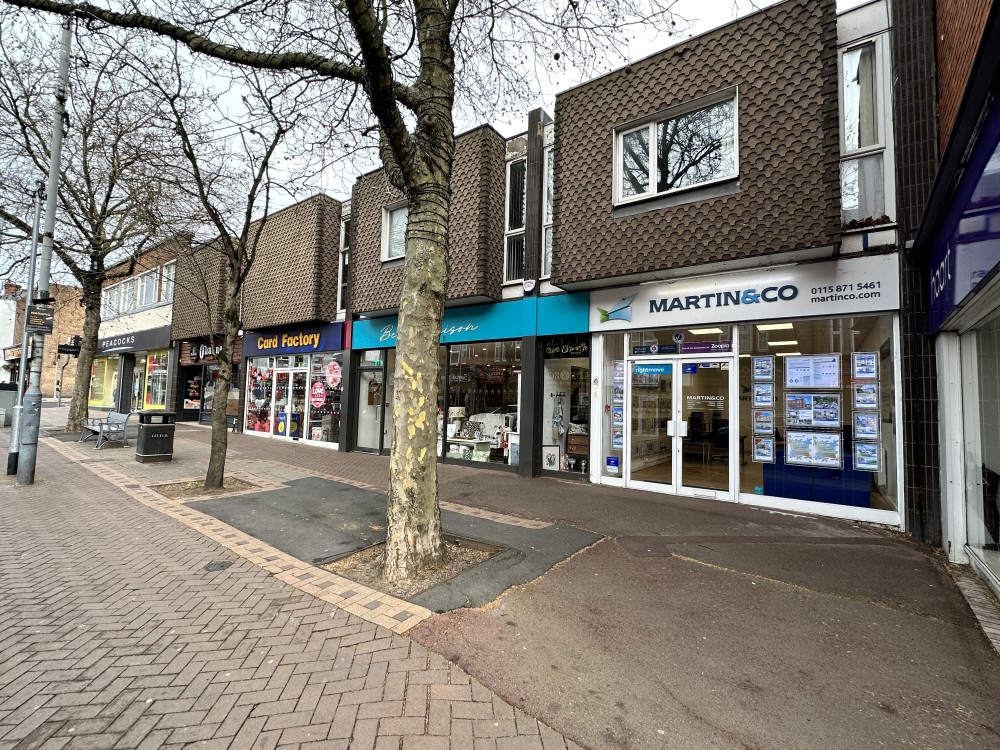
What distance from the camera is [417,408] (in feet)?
13.2

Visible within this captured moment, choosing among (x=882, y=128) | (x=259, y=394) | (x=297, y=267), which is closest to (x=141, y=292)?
(x=259, y=394)

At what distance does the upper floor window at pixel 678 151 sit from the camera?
695 centimetres

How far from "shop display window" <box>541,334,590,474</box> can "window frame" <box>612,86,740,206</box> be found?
2598 mm

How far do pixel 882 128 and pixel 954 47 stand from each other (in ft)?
5.59

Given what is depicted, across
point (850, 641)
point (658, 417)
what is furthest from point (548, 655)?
point (658, 417)

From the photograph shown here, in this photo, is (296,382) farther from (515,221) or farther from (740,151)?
(740,151)

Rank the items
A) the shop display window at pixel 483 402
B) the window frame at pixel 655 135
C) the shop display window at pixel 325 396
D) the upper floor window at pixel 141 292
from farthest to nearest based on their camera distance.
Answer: the upper floor window at pixel 141 292, the shop display window at pixel 325 396, the shop display window at pixel 483 402, the window frame at pixel 655 135

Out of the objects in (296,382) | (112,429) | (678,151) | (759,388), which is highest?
(678,151)

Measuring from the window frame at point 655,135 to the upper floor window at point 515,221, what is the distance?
234 cm

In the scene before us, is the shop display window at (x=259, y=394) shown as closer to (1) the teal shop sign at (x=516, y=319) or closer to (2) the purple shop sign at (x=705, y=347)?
(1) the teal shop sign at (x=516, y=319)

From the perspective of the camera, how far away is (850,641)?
10.3 ft

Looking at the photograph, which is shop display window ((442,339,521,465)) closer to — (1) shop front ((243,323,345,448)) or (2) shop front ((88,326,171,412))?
(1) shop front ((243,323,345,448))

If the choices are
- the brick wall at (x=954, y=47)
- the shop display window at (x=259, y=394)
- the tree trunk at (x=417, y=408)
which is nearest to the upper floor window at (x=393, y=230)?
the shop display window at (x=259, y=394)

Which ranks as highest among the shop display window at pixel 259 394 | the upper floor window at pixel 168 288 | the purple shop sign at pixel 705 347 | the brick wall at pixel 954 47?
the upper floor window at pixel 168 288
